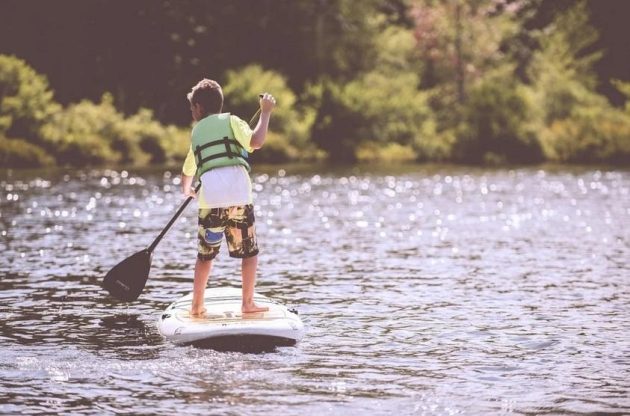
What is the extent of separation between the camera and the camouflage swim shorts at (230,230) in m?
10.7

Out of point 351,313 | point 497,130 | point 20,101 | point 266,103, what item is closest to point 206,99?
point 266,103

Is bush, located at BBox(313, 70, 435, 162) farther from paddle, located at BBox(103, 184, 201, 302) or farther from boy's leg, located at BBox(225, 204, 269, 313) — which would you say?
boy's leg, located at BBox(225, 204, 269, 313)

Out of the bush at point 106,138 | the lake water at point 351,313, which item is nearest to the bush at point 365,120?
the bush at point 106,138

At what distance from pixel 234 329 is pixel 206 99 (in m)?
1.99

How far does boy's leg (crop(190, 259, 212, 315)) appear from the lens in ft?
36.0

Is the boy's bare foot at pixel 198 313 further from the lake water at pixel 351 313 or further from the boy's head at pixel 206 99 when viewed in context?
the boy's head at pixel 206 99

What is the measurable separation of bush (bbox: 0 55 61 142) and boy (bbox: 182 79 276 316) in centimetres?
3744

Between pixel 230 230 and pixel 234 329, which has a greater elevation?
pixel 230 230

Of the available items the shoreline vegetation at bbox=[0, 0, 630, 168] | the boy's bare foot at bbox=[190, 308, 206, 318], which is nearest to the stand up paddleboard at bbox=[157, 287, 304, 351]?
the boy's bare foot at bbox=[190, 308, 206, 318]

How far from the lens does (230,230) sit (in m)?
10.8

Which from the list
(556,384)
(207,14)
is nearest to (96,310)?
(556,384)

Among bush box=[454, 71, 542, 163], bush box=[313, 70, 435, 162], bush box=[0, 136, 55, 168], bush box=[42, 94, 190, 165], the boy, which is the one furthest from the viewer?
bush box=[313, 70, 435, 162]

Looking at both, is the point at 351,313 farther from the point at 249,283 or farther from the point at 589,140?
the point at 589,140

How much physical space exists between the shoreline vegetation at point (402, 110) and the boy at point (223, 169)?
1372 inches
